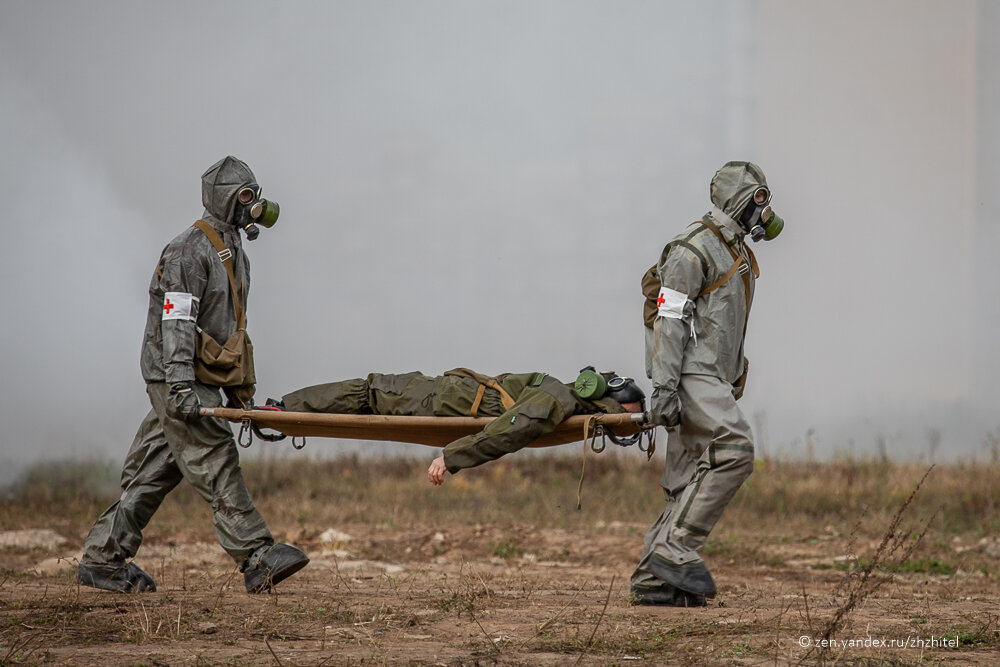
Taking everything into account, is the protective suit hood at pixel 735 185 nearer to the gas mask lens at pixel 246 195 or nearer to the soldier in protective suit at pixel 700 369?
the soldier in protective suit at pixel 700 369

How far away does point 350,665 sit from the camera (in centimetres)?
395

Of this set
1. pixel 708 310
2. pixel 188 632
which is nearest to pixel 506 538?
pixel 708 310

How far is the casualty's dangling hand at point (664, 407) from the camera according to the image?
5543 millimetres

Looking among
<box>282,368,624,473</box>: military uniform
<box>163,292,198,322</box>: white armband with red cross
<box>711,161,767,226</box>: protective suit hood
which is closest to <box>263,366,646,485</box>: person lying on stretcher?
<box>282,368,624,473</box>: military uniform

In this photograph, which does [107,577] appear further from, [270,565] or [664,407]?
[664,407]

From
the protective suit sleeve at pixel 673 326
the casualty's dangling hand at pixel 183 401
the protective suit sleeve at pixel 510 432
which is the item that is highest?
the protective suit sleeve at pixel 673 326

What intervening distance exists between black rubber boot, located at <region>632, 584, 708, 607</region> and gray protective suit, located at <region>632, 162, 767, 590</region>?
0.04 metres

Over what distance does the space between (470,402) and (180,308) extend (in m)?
1.77

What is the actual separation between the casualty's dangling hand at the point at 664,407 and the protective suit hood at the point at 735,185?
1165mm

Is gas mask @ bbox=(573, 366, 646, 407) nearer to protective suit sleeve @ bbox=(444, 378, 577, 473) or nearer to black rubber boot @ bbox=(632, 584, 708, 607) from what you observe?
protective suit sleeve @ bbox=(444, 378, 577, 473)

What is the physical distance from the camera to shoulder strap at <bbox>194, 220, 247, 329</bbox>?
6.10 m

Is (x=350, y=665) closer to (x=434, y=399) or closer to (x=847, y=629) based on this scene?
(x=434, y=399)

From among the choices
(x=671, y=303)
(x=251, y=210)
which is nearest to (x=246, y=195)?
(x=251, y=210)

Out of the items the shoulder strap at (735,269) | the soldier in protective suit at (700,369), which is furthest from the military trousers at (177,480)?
the shoulder strap at (735,269)
